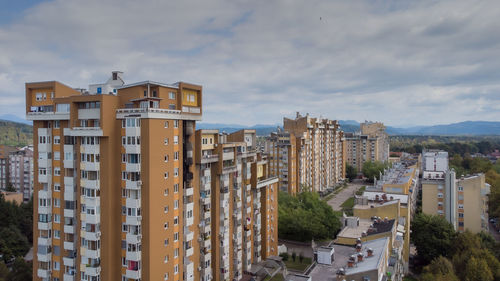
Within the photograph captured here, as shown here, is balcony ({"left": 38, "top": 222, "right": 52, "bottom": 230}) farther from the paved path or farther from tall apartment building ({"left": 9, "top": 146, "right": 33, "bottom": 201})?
tall apartment building ({"left": 9, "top": 146, "right": 33, "bottom": 201})

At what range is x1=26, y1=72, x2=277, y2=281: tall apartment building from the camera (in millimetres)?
30594

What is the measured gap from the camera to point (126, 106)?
3234 centimetres

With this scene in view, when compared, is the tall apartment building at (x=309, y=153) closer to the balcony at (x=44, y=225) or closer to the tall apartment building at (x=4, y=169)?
the balcony at (x=44, y=225)

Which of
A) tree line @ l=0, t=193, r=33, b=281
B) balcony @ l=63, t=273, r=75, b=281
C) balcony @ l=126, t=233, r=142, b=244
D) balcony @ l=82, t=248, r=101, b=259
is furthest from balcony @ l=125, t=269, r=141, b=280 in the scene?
tree line @ l=0, t=193, r=33, b=281

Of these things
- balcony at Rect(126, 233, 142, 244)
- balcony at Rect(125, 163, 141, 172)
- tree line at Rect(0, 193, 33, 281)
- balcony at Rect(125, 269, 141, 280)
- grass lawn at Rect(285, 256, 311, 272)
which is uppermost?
balcony at Rect(125, 163, 141, 172)

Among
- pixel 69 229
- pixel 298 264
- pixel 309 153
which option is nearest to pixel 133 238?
pixel 69 229

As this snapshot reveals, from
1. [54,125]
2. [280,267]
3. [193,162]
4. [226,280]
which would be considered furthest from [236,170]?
[54,125]

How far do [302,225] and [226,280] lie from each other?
69.0ft

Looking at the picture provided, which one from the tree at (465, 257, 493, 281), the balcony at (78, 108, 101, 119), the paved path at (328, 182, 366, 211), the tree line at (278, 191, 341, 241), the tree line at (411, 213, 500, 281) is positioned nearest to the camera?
the balcony at (78, 108, 101, 119)

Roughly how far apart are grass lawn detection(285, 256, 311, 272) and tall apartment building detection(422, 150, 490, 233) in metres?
24.3

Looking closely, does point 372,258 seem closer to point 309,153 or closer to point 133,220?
point 133,220

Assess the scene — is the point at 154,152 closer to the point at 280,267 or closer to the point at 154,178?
the point at 154,178

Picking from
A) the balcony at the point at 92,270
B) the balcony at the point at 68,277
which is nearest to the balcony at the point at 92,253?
the balcony at the point at 92,270

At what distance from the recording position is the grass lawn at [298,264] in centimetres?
5152
